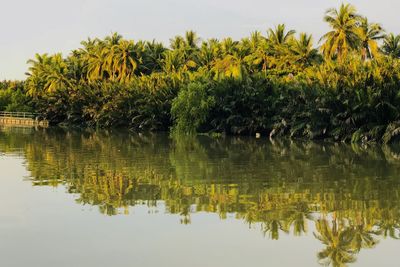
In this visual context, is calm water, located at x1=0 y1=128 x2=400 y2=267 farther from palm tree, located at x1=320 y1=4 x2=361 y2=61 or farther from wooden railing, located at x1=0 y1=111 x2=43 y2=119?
wooden railing, located at x1=0 y1=111 x2=43 y2=119

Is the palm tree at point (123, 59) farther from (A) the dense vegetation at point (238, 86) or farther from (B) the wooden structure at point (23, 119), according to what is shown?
(B) the wooden structure at point (23, 119)

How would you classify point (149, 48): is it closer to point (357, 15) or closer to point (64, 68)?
point (64, 68)

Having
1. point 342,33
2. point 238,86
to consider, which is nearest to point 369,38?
point 342,33

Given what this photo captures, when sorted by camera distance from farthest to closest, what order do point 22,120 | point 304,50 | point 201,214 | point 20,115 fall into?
1. point 20,115
2. point 22,120
3. point 304,50
4. point 201,214

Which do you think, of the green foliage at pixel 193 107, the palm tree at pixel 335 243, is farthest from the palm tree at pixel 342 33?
the palm tree at pixel 335 243

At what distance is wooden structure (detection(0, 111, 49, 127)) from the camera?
6606cm

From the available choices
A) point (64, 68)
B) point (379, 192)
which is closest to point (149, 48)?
point (64, 68)

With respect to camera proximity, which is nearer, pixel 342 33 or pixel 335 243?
pixel 335 243

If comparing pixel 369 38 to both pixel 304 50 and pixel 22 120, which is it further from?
pixel 22 120

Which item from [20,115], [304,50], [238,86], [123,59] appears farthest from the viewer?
[20,115]

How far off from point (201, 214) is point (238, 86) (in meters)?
30.5

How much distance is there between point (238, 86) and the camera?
41000 millimetres

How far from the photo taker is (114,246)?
869 cm

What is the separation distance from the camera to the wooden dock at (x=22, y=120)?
6596cm
